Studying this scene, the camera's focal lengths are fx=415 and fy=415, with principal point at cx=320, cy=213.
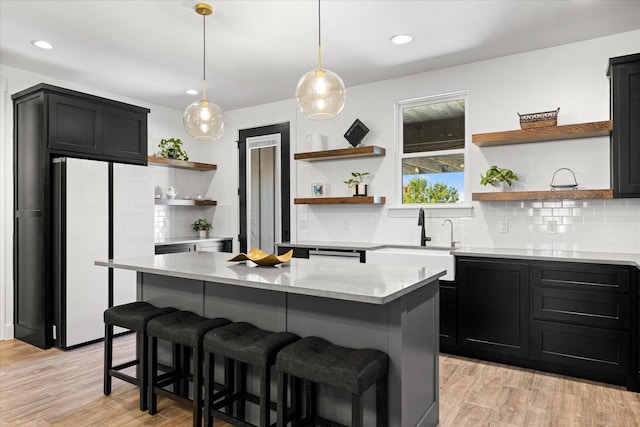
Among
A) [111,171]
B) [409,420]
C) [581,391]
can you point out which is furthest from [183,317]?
[581,391]

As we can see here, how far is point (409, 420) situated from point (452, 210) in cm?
264

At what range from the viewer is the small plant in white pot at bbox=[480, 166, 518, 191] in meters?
3.90

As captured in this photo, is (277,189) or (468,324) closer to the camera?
(468,324)

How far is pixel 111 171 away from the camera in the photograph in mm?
4211

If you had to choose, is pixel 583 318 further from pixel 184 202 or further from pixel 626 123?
pixel 184 202

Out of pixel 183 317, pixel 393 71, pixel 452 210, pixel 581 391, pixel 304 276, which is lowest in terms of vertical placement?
pixel 581 391

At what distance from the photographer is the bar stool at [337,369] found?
1.79 metres

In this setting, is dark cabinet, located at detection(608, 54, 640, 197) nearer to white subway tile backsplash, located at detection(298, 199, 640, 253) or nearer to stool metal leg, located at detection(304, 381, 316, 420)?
white subway tile backsplash, located at detection(298, 199, 640, 253)

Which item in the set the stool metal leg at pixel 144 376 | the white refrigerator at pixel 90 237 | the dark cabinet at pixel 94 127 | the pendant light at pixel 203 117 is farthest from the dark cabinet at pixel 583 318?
the dark cabinet at pixel 94 127

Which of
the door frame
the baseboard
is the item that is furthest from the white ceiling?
the baseboard

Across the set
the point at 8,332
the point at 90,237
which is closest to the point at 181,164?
the point at 90,237

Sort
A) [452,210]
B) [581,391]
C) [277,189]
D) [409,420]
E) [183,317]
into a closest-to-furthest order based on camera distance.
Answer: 1. [409,420]
2. [183,317]
3. [581,391]
4. [452,210]
5. [277,189]

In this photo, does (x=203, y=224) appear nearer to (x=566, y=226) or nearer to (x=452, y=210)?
(x=452, y=210)

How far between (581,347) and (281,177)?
12.7 feet
